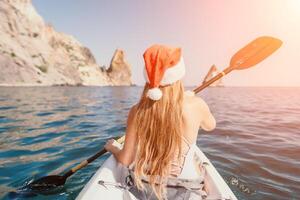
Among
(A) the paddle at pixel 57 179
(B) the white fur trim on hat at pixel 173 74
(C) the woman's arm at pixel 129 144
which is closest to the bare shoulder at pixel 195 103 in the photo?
(B) the white fur trim on hat at pixel 173 74

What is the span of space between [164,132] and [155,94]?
41 cm

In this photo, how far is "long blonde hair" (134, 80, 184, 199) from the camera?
8.52ft

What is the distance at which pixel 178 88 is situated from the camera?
265cm

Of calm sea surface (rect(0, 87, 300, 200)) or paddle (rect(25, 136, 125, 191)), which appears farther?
calm sea surface (rect(0, 87, 300, 200))

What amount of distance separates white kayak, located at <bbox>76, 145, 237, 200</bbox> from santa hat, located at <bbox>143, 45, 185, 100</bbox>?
4.22ft

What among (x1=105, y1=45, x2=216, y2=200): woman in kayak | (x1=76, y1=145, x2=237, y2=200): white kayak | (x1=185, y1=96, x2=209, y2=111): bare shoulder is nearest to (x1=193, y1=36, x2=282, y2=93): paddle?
(x1=76, y1=145, x2=237, y2=200): white kayak

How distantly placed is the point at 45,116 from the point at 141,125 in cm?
1089

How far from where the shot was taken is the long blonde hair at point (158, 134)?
2.60 m

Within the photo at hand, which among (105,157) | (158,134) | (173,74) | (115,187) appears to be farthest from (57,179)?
(173,74)

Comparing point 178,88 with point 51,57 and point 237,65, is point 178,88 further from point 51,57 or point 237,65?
point 51,57

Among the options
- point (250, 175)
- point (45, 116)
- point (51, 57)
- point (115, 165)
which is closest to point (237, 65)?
point (250, 175)

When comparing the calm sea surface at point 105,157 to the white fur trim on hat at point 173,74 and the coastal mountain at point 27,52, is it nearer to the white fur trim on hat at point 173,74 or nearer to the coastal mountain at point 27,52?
the white fur trim on hat at point 173,74

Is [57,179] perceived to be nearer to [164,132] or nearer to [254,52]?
[164,132]

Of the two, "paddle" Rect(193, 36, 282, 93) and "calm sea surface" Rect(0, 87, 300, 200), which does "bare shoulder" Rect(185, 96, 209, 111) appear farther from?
"paddle" Rect(193, 36, 282, 93)
